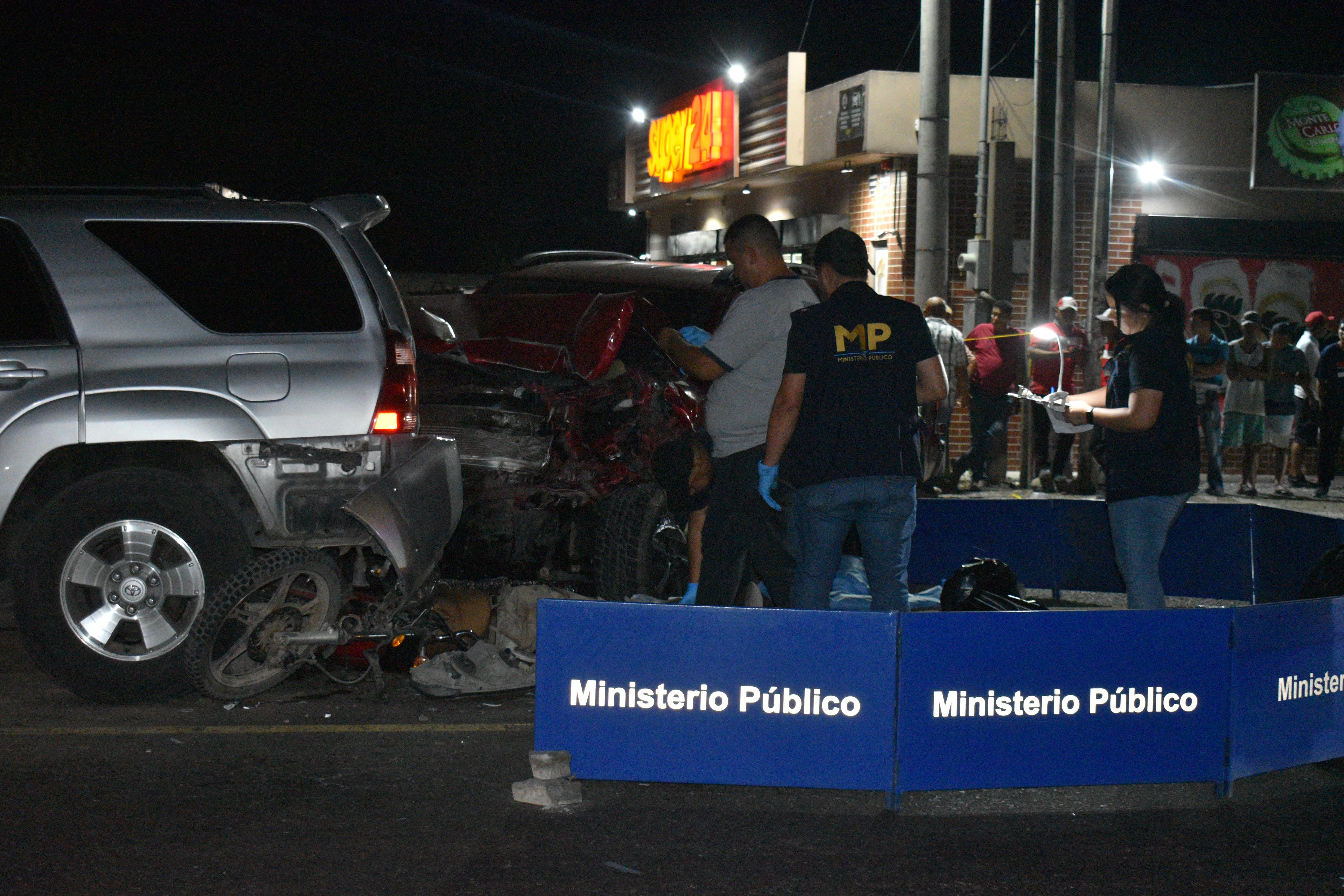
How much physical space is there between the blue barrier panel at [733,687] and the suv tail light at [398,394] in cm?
167

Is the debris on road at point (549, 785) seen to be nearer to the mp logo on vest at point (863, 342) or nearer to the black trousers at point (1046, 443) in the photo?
the mp logo on vest at point (863, 342)

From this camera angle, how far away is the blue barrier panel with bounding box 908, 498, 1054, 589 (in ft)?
27.0

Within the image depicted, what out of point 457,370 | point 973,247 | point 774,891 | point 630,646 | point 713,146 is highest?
point 713,146

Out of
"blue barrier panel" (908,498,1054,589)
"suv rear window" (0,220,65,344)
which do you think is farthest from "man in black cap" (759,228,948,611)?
"suv rear window" (0,220,65,344)

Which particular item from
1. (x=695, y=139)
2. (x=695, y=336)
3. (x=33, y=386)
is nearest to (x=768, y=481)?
(x=695, y=336)

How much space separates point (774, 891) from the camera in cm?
409

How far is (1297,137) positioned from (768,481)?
1517cm

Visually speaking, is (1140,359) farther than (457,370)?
No

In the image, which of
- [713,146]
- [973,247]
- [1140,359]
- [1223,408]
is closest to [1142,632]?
[1140,359]

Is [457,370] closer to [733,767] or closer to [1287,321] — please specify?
[733,767]

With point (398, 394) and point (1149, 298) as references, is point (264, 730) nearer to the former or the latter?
point (398, 394)

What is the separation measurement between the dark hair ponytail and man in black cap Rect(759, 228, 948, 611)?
Answer: 106cm

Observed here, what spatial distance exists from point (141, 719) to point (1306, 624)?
4.60 metres

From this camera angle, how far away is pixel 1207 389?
14.6 meters
